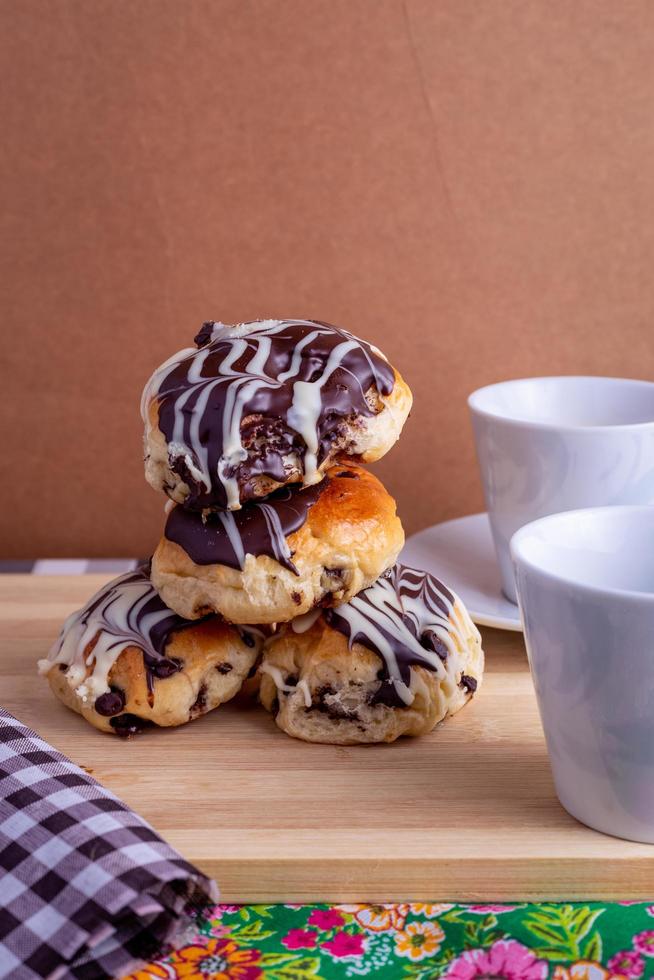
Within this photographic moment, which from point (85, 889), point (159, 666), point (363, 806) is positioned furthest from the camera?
point (159, 666)

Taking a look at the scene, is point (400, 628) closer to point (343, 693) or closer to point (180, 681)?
point (343, 693)

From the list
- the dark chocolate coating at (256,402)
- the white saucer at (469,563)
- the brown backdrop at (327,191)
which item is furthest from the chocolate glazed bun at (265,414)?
the brown backdrop at (327,191)

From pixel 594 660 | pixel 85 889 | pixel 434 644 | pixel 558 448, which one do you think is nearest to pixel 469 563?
pixel 558 448

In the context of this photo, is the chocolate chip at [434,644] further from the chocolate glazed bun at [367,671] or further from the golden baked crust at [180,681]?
the golden baked crust at [180,681]

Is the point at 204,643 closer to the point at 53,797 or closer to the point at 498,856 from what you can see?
the point at 53,797

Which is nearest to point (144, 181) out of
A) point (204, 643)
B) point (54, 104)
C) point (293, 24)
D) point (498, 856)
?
point (54, 104)

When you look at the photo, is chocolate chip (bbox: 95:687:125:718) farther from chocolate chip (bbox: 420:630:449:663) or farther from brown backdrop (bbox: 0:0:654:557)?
brown backdrop (bbox: 0:0:654:557)

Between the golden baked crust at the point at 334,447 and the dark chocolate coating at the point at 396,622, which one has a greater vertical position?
the golden baked crust at the point at 334,447
